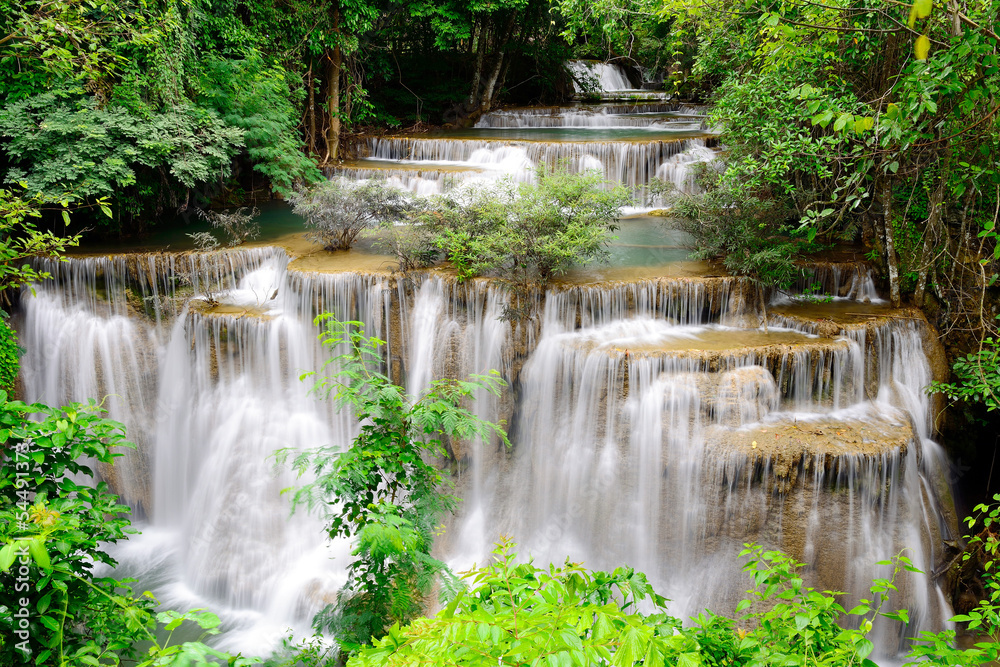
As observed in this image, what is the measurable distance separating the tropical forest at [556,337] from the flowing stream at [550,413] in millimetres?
41

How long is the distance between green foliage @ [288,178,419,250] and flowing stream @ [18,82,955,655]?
1.46 ft

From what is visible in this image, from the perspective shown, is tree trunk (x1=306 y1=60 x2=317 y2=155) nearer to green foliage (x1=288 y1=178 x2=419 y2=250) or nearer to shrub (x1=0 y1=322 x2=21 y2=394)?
green foliage (x1=288 y1=178 x2=419 y2=250)

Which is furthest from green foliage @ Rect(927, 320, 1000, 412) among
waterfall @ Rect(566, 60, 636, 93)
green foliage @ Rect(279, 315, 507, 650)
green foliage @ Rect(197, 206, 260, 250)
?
waterfall @ Rect(566, 60, 636, 93)

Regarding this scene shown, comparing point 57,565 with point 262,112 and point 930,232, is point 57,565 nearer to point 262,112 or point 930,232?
point 930,232

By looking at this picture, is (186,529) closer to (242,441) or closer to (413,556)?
(242,441)

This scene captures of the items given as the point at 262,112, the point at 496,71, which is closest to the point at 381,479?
the point at 262,112

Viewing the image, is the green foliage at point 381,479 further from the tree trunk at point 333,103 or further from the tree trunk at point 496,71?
the tree trunk at point 496,71

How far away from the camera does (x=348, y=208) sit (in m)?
9.53

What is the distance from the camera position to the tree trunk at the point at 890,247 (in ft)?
25.1

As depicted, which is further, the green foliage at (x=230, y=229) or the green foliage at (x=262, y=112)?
the green foliage at (x=262, y=112)

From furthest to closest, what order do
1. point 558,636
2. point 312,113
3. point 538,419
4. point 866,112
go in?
1. point 312,113
2. point 538,419
3. point 866,112
4. point 558,636

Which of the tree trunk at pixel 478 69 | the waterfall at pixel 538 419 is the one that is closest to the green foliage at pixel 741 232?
the waterfall at pixel 538 419

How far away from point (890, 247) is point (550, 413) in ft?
16.4

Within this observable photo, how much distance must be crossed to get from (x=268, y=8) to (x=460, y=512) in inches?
426
